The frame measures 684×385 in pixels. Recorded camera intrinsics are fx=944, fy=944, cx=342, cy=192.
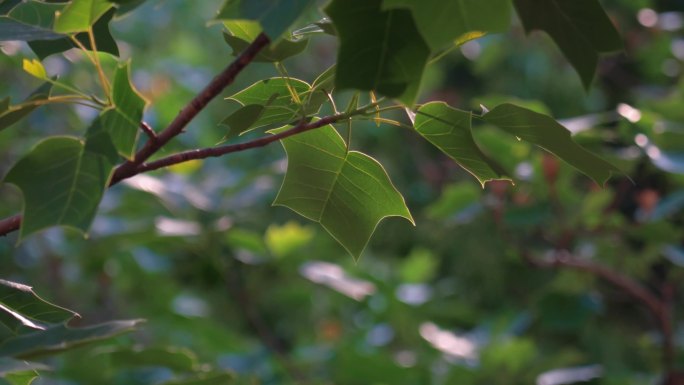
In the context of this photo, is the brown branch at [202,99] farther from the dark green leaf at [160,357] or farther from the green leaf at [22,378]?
the dark green leaf at [160,357]

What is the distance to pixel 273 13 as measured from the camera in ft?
1.31

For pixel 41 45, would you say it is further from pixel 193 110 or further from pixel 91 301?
pixel 91 301

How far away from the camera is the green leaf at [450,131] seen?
51cm

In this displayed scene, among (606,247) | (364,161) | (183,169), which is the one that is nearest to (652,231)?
(606,247)

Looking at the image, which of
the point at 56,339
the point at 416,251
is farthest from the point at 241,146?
the point at 416,251

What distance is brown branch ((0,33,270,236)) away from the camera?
45 centimetres

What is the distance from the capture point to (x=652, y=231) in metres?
1.42

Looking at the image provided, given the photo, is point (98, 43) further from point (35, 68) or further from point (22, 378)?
point (22, 378)

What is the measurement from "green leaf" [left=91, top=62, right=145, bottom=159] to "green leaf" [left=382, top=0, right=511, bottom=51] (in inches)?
5.4

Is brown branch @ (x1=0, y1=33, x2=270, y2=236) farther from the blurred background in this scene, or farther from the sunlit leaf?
the blurred background

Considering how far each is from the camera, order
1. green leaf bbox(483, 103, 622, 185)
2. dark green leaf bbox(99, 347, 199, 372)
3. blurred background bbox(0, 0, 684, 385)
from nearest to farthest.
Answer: green leaf bbox(483, 103, 622, 185)
dark green leaf bbox(99, 347, 199, 372)
blurred background bbox(0, 0, 684, 385)

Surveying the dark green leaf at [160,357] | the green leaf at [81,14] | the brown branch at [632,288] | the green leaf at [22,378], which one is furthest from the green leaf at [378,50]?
the brown branch at [632,288]

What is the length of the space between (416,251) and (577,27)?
1692 mm

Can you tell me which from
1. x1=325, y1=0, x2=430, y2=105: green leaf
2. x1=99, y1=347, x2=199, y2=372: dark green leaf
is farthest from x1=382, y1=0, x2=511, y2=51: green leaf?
x1=99, y1=347, x2=199, y2=372: dark green leaf
